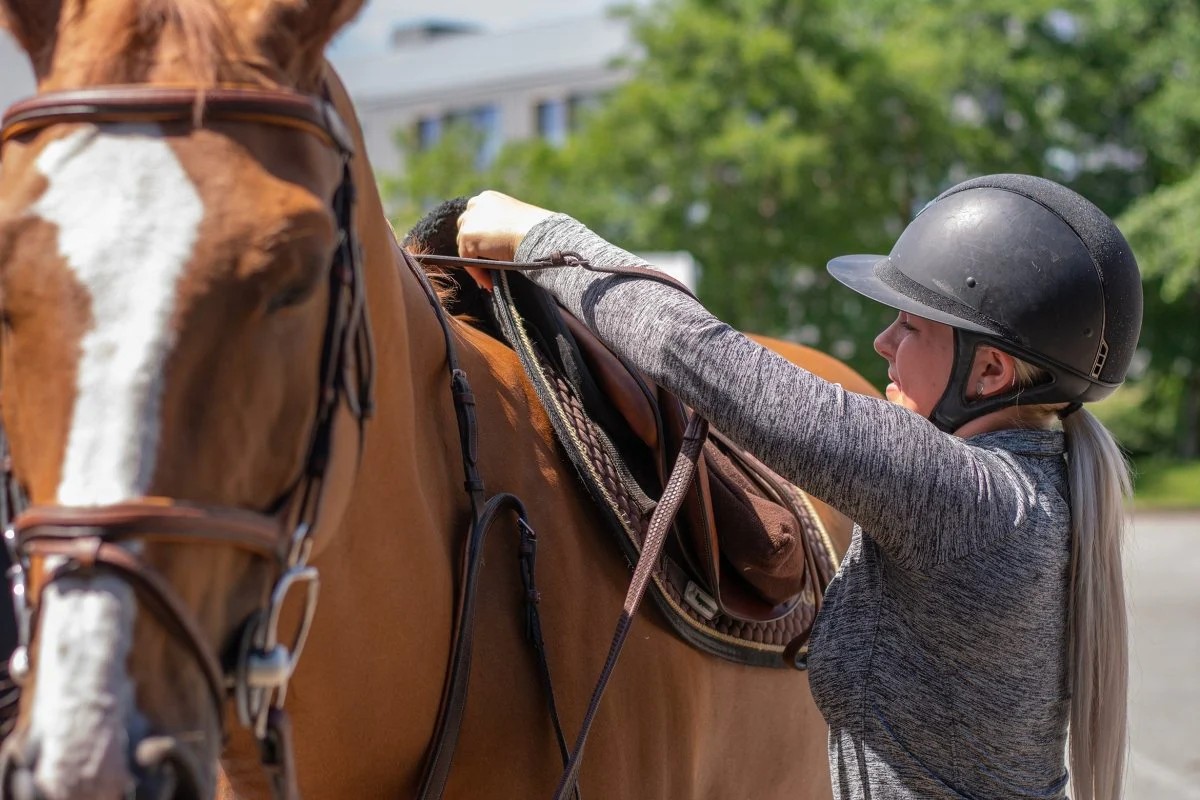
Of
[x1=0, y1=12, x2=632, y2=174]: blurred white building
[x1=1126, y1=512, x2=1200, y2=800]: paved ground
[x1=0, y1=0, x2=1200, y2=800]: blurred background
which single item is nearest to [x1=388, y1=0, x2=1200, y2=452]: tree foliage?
[x1=0, y1=0, x2=1200, y2=800]: blurred background

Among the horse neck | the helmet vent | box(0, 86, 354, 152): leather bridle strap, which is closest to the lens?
box(0, 86, 354, 152): leather bridle strap

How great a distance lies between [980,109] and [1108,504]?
2084 centimetres

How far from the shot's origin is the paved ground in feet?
20.2

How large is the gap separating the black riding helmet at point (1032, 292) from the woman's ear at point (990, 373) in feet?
0.04

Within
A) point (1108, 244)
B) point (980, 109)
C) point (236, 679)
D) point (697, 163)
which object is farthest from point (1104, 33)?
point (236, 679)

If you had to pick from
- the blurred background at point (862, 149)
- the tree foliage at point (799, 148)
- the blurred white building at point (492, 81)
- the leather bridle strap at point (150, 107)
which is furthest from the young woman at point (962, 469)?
the blurred white building at point (492, 81)

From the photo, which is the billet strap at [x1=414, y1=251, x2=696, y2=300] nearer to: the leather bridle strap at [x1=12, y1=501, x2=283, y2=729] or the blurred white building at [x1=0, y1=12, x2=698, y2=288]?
the leather bridle strap at [x1=12, y1=501, x2=283, y2=729]

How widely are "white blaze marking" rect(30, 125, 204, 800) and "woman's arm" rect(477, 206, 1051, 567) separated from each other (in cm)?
81

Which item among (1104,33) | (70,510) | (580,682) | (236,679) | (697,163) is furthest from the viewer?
(1104,33)

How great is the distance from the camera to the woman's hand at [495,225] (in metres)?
2.09

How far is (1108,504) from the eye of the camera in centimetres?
202

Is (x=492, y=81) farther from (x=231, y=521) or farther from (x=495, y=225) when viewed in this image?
(x=231, y=521)

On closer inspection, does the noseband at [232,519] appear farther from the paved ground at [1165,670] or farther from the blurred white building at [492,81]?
the blurred white building at [492,81]

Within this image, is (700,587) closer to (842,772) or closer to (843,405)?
(842,772)
